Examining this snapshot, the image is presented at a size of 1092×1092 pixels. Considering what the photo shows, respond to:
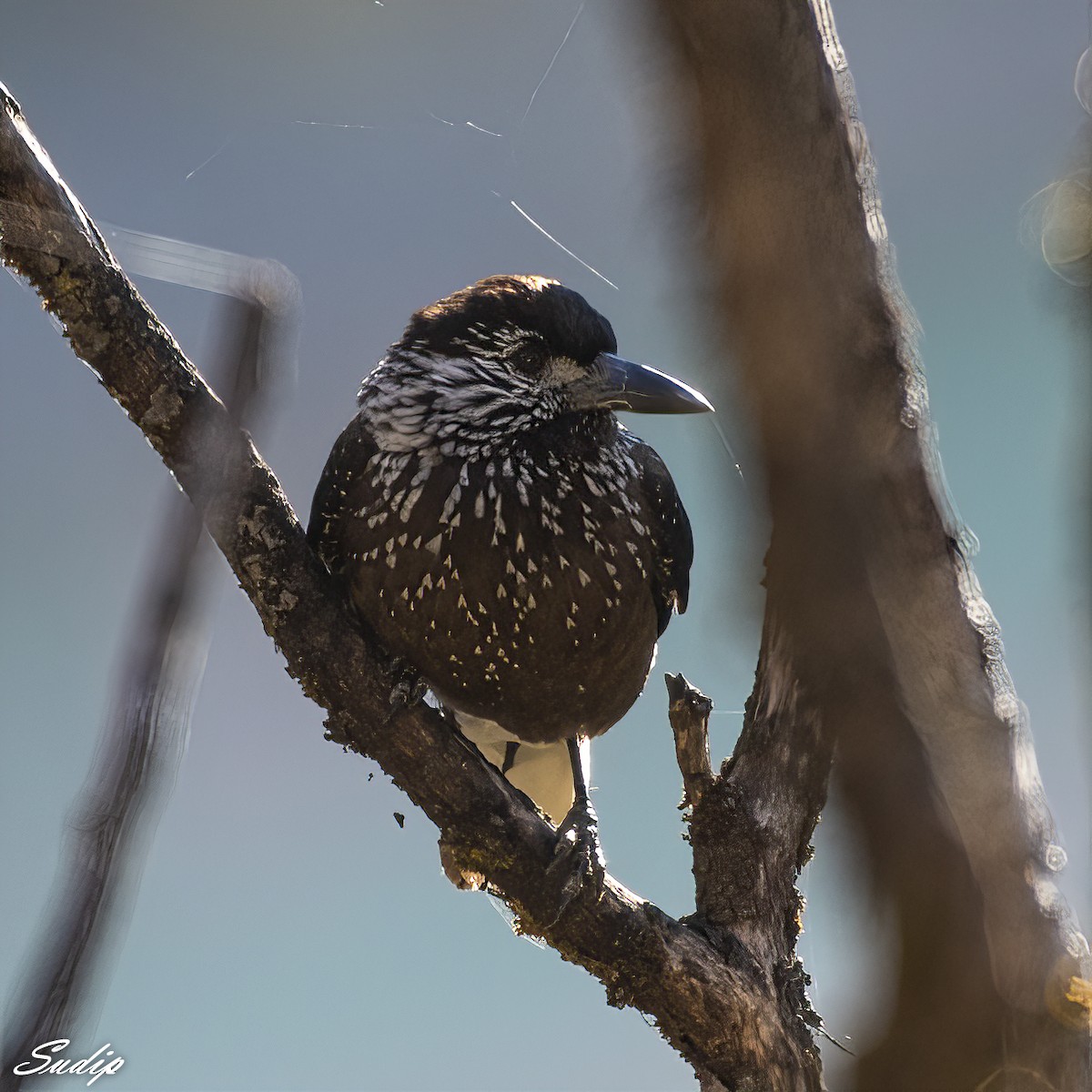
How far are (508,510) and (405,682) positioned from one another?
513mm

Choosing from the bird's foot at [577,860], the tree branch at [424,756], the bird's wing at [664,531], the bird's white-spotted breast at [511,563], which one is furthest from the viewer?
the bird's wing at [664,531]

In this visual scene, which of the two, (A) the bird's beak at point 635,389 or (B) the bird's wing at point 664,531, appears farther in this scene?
(B) the bird's wing at point 664,531

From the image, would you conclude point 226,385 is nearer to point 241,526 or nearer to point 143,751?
point 143,751

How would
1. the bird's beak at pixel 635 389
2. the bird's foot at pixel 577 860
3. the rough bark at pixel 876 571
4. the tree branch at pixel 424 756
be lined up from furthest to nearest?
the bird's beak at pixel 635 389, the bird's foot at pixel 577 860, the tree branch at pixel 424 756, the rough bark at pixel 876 571

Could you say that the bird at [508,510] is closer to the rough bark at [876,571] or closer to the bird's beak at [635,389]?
the bird's beak at [635,389]

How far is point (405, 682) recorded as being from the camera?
2637mm

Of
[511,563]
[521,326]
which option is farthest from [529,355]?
[511,563]

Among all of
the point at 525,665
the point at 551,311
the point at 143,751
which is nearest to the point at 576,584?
the point at 525,665

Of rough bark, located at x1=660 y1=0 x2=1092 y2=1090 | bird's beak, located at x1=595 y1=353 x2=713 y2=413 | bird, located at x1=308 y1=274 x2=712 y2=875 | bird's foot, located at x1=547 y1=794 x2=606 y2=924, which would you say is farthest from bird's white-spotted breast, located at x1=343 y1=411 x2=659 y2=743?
rough bark, located at x1=660 y1=0 x2=1092 y2=1090

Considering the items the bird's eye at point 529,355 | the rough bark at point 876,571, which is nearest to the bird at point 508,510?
the bird's eye at point 529,355

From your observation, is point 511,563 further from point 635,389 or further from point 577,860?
→ point 577,860

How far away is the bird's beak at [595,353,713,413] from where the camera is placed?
285 centimetres

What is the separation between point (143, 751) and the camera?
896 millimetres

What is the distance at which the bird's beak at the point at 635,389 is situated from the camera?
9.34 feet
